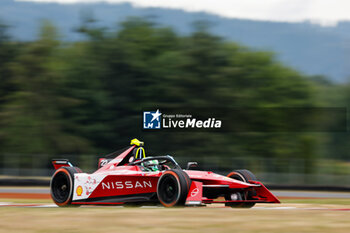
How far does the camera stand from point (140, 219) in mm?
9086

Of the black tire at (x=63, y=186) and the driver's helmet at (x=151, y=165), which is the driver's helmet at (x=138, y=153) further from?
the black tire at (x=63, y=186)

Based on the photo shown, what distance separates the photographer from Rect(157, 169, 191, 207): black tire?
11.4 m

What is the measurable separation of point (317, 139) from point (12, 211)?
1306 inches

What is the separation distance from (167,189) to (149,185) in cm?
57

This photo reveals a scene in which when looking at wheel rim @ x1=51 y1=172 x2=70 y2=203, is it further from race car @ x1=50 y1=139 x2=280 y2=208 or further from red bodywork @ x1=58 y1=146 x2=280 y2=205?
red bodywork @ x1=58 y1=146 x2=280 y2=205

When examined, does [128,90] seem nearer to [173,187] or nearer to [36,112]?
[36,112]

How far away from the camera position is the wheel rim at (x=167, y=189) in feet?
38.3

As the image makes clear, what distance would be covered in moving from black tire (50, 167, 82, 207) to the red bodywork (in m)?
0.13

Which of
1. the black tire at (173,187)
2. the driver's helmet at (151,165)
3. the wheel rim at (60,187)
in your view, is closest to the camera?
the black tire at (173,187)

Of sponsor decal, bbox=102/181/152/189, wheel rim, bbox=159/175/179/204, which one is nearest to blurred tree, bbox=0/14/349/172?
sponsor decal, bbox=102/181/152/189

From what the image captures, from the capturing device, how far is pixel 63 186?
14039 millimetres

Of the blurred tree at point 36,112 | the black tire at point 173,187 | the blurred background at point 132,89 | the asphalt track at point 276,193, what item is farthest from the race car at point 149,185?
the blurred tree at point 36,112

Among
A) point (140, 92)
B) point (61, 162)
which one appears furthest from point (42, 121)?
point (61, 162)

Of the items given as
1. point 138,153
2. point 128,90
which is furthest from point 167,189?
point 128,90
